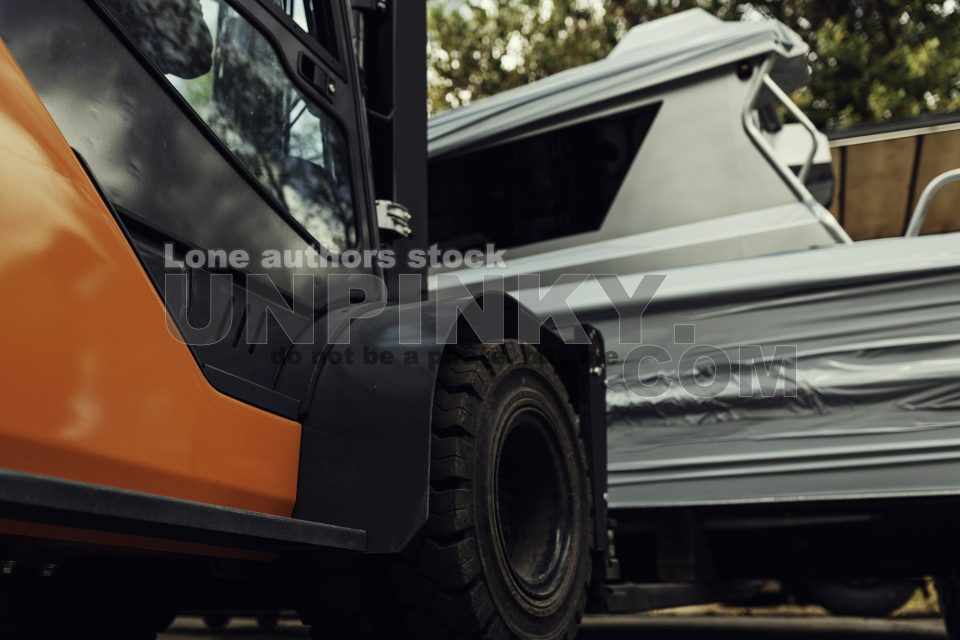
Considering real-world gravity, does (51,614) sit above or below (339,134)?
below

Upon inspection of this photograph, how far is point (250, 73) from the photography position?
240 cm

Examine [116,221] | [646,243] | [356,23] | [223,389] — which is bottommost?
[223,389]

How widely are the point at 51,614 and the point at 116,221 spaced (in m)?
1.24

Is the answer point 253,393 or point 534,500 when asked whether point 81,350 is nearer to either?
point 253,393

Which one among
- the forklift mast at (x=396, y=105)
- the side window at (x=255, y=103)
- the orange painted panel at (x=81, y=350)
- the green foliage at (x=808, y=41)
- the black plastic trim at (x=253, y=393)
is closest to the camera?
the orange painted panel at (x=81, y=350)

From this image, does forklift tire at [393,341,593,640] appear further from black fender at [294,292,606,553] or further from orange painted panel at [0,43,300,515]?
orange painted panel at [0,43,300,515]

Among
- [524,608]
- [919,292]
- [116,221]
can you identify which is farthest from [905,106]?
[116,221]

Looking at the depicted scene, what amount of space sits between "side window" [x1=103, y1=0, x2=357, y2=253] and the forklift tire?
1.78ft

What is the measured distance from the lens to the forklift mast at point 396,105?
125 inches

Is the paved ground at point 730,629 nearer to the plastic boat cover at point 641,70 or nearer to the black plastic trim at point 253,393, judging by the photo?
the plastic boat cover at point 641,70

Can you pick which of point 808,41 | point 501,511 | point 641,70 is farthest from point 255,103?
point 808,41

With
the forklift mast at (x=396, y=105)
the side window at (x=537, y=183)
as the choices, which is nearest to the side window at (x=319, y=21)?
the forklift mast at (x=396, y=105)

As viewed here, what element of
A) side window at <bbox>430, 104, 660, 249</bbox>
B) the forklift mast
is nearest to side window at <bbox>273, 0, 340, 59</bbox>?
the forklift mast

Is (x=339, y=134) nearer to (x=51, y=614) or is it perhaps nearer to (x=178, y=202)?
(x=178, y=202)
